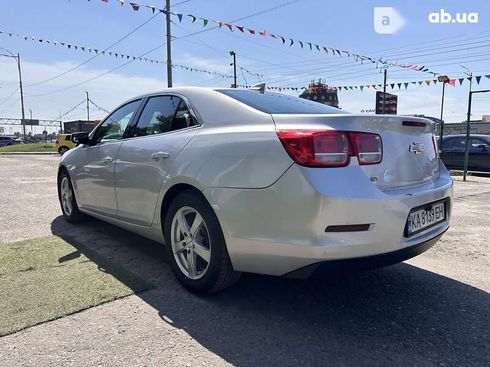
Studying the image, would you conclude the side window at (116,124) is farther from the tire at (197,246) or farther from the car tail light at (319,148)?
the car tail light at (319,148)

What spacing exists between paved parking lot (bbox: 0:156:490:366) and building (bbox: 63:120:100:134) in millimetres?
50230

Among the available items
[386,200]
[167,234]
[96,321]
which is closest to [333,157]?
[386,200]

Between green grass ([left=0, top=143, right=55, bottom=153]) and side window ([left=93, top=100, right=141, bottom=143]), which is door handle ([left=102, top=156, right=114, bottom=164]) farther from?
green grass ([left=0, top=143, right=55, bottom=153])

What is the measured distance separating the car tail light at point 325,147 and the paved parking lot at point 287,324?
3.37 feet

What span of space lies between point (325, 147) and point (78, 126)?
6039cm

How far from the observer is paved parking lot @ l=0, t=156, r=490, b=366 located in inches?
90.6

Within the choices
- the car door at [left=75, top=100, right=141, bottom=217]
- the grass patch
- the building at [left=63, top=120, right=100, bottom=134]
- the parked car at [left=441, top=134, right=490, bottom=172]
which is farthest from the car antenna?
the building at [left=63, top=120, right=100, bottom=134]

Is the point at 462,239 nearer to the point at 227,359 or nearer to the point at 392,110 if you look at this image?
the point at 227,359

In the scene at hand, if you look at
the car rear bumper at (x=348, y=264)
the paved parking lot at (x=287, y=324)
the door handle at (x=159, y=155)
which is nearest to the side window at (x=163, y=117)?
the door handle at (x=159, y=155)

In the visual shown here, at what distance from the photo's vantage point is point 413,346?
7.84ft

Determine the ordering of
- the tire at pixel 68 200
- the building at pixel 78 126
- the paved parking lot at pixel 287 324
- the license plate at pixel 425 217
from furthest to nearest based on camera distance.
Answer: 1. the building at pixel 78 126
2. the tire at pixel 68 200
3. the license plate at pixel 425 217
4. the paved parking lot at pixel 287 324

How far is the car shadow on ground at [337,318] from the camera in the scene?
2.32 m

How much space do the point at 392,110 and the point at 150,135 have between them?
32.3 m

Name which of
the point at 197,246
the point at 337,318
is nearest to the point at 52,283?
the point at 197,246
